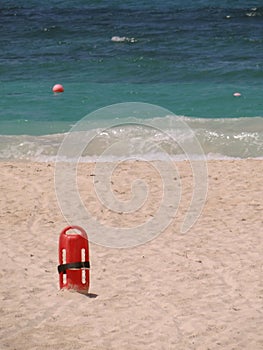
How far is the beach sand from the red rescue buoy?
3.7 inches

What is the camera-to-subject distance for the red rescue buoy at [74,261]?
659 centimetres

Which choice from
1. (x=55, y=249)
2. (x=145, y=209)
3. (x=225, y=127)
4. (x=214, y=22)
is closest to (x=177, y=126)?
(x=225, y=127)

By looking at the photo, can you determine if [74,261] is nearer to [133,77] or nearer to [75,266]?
[75,266]

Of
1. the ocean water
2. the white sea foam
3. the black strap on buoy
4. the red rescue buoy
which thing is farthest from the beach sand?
the ocean water

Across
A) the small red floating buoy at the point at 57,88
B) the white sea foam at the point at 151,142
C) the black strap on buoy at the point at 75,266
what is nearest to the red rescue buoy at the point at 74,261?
the black strap on buoy at the point at 75,266

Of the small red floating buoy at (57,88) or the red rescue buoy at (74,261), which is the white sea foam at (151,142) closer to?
the small red floating buoy at (57,88)

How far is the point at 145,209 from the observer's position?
31.0 feet

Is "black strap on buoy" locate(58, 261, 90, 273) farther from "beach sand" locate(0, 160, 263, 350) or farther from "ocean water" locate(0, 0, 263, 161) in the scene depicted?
"ocean water" locate(0, 0, 263, 161)

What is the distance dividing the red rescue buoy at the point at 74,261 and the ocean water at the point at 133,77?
19.1ft

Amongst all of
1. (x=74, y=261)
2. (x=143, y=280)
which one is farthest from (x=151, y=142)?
(x=74, y=261)

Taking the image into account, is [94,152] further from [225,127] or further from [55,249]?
[55,249]

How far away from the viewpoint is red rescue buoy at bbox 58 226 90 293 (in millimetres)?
6590

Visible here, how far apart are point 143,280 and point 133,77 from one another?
14044mm

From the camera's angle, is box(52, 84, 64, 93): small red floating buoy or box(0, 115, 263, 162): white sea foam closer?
box(0, 115, 263, 162): white sea foam
